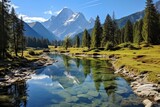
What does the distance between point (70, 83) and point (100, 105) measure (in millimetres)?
17677

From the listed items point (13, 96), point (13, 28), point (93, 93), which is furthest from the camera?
point (13, 28)

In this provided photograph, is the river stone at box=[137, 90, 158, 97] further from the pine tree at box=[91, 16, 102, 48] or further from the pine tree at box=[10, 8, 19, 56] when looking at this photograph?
the pine tree at box=[91, 16, 102, 48]

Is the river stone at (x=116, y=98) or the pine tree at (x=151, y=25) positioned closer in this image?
the river stone at (x=116, y=98)

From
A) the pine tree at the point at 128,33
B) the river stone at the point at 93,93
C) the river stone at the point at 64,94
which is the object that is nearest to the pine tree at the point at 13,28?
the river stone at the point at 64,94

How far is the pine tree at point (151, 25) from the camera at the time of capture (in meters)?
109

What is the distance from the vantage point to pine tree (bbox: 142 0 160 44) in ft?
357

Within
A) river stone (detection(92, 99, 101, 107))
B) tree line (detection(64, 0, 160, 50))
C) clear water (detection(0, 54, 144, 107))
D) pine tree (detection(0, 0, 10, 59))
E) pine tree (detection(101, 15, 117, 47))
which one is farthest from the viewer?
pine tree (detection(101, 15, 117, 47))

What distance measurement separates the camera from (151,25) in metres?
109

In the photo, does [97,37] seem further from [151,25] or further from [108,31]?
[151,25]

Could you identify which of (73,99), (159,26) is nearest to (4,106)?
(73,99)

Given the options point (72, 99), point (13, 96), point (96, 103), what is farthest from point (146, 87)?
point (13, 96)

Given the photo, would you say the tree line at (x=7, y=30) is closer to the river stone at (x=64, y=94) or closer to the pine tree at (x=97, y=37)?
the river stone at (x=64, y=94)

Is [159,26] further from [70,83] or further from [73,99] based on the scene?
[73,99]

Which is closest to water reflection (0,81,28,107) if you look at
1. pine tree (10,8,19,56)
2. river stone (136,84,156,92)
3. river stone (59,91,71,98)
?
river stone (59,91,71,98)
